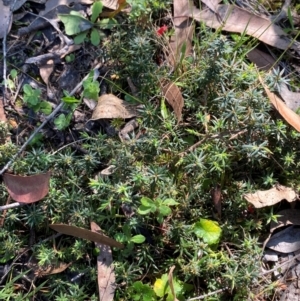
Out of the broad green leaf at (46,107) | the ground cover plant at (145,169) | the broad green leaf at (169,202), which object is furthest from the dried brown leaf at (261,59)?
the broad green leaf at (46,107)

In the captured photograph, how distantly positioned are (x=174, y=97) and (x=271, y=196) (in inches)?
26.8

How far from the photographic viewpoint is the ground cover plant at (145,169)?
7.84 feet

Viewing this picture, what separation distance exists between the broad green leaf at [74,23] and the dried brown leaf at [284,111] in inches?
37.5

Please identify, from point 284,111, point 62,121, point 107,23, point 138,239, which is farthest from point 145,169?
point 107,23

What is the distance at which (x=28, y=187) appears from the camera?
2414 millimetres

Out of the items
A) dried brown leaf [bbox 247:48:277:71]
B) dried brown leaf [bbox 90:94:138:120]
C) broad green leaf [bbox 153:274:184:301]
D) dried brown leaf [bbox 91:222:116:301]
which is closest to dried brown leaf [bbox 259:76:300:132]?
dried brown leaf [bbox 247:48:277:71]

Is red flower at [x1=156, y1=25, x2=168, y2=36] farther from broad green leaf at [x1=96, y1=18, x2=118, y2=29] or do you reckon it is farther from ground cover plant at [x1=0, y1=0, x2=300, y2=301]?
broad green leaf at [x1=96, y1=18, x2=118, y2=29]

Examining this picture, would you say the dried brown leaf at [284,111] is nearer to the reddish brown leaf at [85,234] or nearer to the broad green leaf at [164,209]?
the broad green leaf at [164,209]

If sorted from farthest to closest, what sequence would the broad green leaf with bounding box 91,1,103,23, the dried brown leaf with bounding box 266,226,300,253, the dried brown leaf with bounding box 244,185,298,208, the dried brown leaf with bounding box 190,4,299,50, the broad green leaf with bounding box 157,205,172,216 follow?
1. the dried brown leaf with bounding box 190,4,299,50
2. the broad green leaf with bounding box 91,1,103,23
3. the dried brown leaf with bounding box 266,226,300,253
4. the dried brown leaf with bounding box 244,185,298,208
5. the broad green leaf with bounding box 157,205,172,216

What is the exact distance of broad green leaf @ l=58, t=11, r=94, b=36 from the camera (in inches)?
105

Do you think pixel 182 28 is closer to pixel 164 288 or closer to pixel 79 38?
pixel 79 38

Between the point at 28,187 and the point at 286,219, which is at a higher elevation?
the point at 286,219

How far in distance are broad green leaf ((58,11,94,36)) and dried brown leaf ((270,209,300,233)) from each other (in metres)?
1.38

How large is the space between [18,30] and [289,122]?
1514mm
